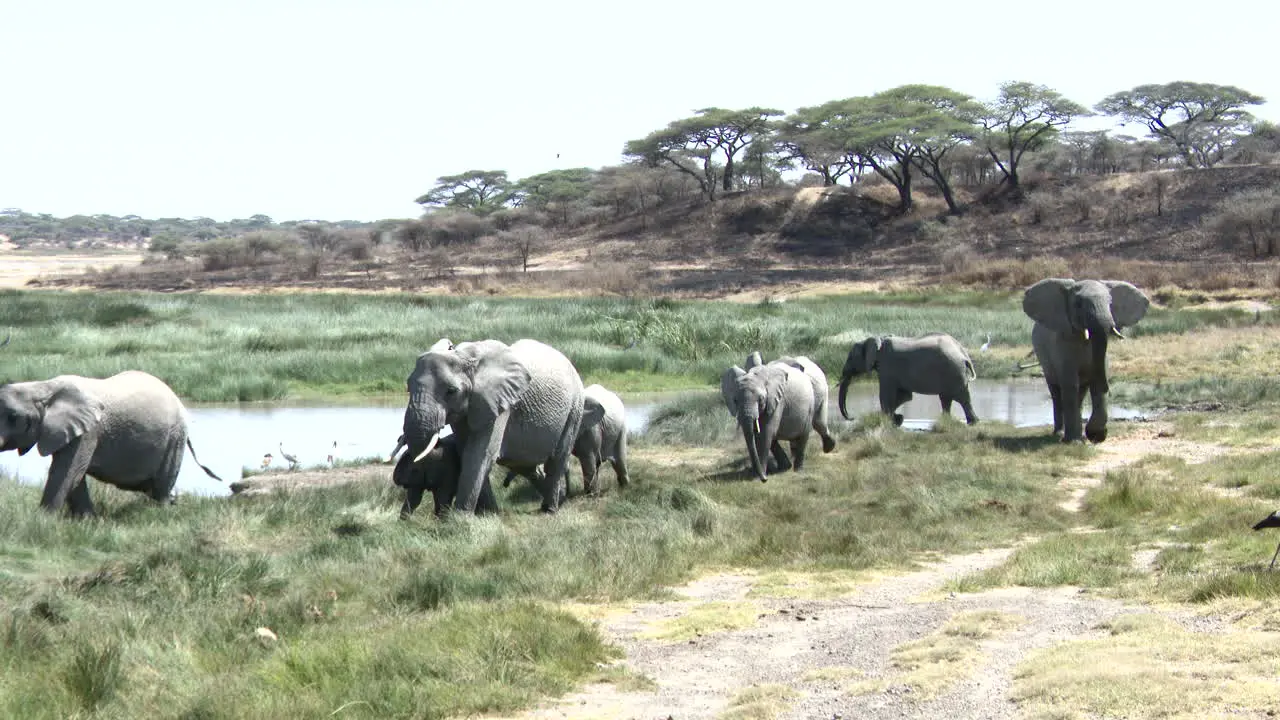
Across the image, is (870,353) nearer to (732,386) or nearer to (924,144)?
(732,386)

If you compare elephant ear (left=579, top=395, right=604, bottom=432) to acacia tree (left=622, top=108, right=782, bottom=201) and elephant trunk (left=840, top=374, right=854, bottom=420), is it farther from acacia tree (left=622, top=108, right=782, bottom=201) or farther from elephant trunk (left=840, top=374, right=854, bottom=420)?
acacia tree (left=622, top=108, right=782, bottom=201)

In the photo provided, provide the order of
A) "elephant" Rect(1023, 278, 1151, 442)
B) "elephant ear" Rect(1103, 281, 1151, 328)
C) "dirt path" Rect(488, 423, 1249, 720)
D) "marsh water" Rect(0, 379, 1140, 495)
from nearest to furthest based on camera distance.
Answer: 1. "dirt path" Rect(488, 423, 1249, 720)
2. "elephant" Rect(1023, 278, 1151, 442)
3. "elephant ear" Rect(1103, 281, 1151, 328)
4. "marsh water" Rect(0, 379, 1140, 495)

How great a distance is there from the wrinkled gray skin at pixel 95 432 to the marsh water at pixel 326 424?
2.42 metres

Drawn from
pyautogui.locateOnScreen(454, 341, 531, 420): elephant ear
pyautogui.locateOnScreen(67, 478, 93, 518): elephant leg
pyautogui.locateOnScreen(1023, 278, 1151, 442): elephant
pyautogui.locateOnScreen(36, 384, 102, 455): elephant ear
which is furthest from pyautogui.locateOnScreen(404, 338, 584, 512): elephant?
pyautogui.locateOnScreen(1023, 278, 1151, 442): elephant

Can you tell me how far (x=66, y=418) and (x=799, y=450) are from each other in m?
7.15

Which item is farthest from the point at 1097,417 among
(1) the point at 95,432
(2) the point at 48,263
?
(2) the point at 48,263

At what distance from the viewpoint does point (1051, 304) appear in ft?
56.5

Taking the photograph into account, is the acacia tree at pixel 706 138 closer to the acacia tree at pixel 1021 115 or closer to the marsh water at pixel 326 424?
the acacia tree at pixel 1021 115

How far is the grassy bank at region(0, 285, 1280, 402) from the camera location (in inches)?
1090

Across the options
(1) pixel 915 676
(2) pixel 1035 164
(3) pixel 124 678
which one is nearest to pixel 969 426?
(1) pixel 915 676

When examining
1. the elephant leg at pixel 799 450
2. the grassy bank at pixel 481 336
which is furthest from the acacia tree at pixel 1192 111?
the elephant leg at pixel 799 450

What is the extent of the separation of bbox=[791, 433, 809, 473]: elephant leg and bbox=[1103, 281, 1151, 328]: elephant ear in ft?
15.3

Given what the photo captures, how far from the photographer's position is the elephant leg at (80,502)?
12523 mm

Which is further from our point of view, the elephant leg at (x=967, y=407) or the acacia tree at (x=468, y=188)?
the acacia tree at (x=468, y=188)
